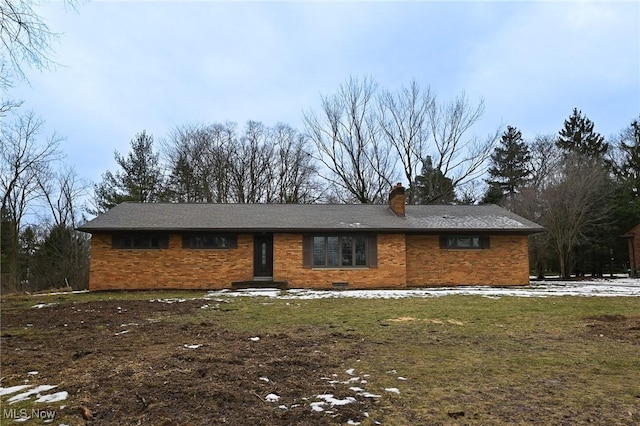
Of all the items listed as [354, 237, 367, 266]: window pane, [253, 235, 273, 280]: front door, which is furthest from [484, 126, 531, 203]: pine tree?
[253, 235, 273, 280]: front door

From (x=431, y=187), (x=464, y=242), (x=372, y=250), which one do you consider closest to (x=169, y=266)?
(x=372, y=250)

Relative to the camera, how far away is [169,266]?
1648cm

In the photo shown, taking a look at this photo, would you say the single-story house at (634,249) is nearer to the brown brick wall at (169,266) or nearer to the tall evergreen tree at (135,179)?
the brown brick wall at (169,266)

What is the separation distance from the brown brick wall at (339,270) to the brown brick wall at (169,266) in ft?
4.10

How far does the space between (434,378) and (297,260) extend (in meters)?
12.6

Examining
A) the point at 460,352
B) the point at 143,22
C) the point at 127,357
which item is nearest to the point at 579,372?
the point at 460,352

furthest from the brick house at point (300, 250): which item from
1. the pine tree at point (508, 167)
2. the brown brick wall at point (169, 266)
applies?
the pine tree at point (508, 167)

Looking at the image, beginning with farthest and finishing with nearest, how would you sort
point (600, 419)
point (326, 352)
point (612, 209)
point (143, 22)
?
point (612, 209) → point (143, 22) → point (326, 352) → point (600, 419)


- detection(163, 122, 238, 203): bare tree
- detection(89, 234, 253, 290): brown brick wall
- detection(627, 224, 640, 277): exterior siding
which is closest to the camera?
detection(89, 234, 253, 290): brown brick wall

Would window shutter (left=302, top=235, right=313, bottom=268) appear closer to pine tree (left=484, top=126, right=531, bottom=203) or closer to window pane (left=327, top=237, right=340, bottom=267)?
Answer: window pane (left=327, top=237, right=340, bottom=267)

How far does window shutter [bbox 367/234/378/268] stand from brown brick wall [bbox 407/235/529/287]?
1461mm

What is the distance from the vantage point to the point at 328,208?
19.8 meters

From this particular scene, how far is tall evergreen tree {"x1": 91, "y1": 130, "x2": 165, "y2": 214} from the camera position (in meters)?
29.5

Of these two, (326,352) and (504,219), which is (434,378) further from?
(504,219)
